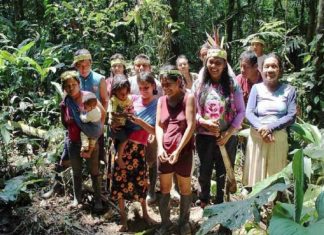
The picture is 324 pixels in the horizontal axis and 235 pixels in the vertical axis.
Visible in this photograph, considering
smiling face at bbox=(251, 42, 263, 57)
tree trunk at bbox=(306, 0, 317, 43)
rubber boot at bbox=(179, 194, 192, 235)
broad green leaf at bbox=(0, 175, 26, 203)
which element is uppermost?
tree trunk at bbox=(306, 0, 317, 43)

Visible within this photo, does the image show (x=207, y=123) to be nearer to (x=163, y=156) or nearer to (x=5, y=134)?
(x=163, y=156)

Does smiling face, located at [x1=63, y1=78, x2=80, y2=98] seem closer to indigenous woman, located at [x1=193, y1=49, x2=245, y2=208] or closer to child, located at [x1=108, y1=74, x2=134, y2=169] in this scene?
child, located at [x1=108, y1=74, x2=134, y2=169]

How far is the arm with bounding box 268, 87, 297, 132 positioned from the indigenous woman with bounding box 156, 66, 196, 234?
801 mm

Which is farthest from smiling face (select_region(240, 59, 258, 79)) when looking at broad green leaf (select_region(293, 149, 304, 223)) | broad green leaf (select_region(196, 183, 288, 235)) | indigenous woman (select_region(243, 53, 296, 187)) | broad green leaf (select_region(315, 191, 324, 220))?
broad green leaf (select_region(315, 191, 324, 220))

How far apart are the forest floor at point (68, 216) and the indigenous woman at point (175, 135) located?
1.42 ft

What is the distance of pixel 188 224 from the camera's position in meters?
3.67

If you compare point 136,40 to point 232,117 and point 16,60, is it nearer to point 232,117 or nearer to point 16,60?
point 16,60

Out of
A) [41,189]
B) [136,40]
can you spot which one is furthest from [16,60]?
[136,40]

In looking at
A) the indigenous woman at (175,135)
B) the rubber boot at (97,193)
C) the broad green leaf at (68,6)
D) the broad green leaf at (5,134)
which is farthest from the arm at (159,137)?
the broad green leaf at (68,6)

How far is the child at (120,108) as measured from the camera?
3541 mm

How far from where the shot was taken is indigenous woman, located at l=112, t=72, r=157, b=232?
373 cm

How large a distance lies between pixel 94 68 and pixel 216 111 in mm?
3715

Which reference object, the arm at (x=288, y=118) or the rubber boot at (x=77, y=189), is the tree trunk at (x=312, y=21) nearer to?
the arm at (x=288, y=118)

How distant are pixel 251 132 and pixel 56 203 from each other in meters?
2.30
